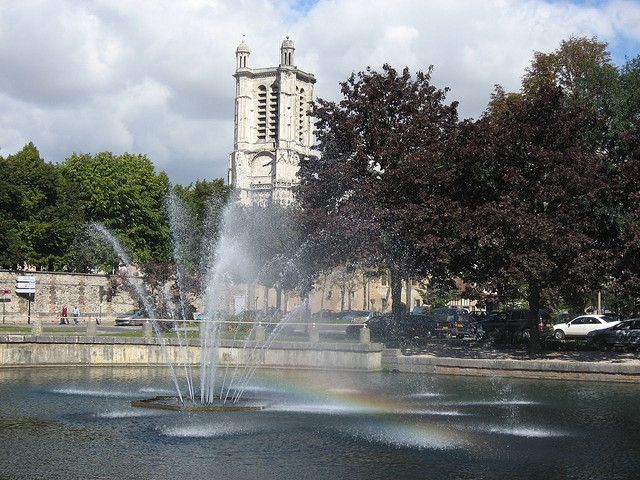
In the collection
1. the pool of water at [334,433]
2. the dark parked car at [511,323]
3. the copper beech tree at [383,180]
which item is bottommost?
the pool of water at [334,433]

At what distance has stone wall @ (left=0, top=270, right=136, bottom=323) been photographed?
62812 mm

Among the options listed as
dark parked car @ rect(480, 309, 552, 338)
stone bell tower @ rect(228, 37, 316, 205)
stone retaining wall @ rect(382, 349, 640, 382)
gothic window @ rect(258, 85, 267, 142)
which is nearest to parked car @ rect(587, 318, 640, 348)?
dark parked car @ rect(480, 309, 552, 338)

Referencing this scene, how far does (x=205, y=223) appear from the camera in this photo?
3125 inches

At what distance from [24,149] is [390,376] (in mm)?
57986

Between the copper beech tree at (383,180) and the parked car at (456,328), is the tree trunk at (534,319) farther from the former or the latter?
the parked car at (456,328)

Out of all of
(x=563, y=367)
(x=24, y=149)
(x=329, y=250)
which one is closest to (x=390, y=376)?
(x=563, y=367)

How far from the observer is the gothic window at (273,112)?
162 m

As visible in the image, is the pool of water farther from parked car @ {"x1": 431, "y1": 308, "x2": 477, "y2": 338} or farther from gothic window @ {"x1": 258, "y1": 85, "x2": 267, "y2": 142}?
gothic window @ {"x1": 258, "y1": 85, "x2": 267, "y2": 142}

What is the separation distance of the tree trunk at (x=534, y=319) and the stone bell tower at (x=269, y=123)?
117 meters

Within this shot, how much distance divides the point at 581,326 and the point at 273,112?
392ft

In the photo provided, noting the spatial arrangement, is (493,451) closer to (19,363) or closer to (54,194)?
(19,363)

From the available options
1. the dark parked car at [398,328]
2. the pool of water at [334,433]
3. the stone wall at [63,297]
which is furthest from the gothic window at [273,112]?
the pool of water at [334,433]

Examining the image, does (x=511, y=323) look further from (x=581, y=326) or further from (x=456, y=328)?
(x=581, y=326)

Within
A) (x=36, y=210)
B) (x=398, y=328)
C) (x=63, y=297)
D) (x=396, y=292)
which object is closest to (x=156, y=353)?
(x=396, y=292)
